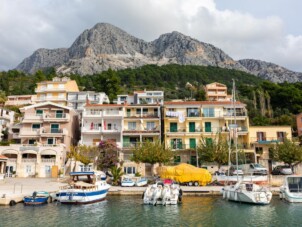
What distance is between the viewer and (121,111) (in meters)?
56.7

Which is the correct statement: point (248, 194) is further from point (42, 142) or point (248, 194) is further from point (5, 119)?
point (5, 119)

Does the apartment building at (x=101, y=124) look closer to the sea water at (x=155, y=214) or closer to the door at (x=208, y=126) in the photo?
Answer: the door at (x=208, y=126)

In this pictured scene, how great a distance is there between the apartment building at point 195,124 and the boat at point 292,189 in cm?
1961

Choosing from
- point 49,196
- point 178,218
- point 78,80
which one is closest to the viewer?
point 178,218

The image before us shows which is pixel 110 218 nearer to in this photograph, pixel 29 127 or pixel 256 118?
pixel 29 127

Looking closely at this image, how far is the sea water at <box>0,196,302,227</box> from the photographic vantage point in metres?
23.3

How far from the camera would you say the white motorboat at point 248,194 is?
30984 millimetres

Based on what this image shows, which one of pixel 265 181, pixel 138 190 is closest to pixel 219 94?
pixel 265 181

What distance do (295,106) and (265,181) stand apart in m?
44.9

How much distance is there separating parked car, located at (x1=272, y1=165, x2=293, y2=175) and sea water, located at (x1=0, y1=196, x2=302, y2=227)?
44.1ft

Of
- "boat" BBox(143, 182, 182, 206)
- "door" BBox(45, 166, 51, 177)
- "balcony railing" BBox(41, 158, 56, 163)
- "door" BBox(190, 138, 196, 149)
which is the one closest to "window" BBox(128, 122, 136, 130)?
"door" BBox(190, 138, 196, 149)

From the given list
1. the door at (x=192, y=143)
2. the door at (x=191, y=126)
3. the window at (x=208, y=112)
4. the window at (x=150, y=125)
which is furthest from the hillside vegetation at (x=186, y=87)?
the window at (x=150, y=125)

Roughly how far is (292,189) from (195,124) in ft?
80.2

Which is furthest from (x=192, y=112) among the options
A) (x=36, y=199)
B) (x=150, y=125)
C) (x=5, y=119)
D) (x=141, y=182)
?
(x=5, y=119)
